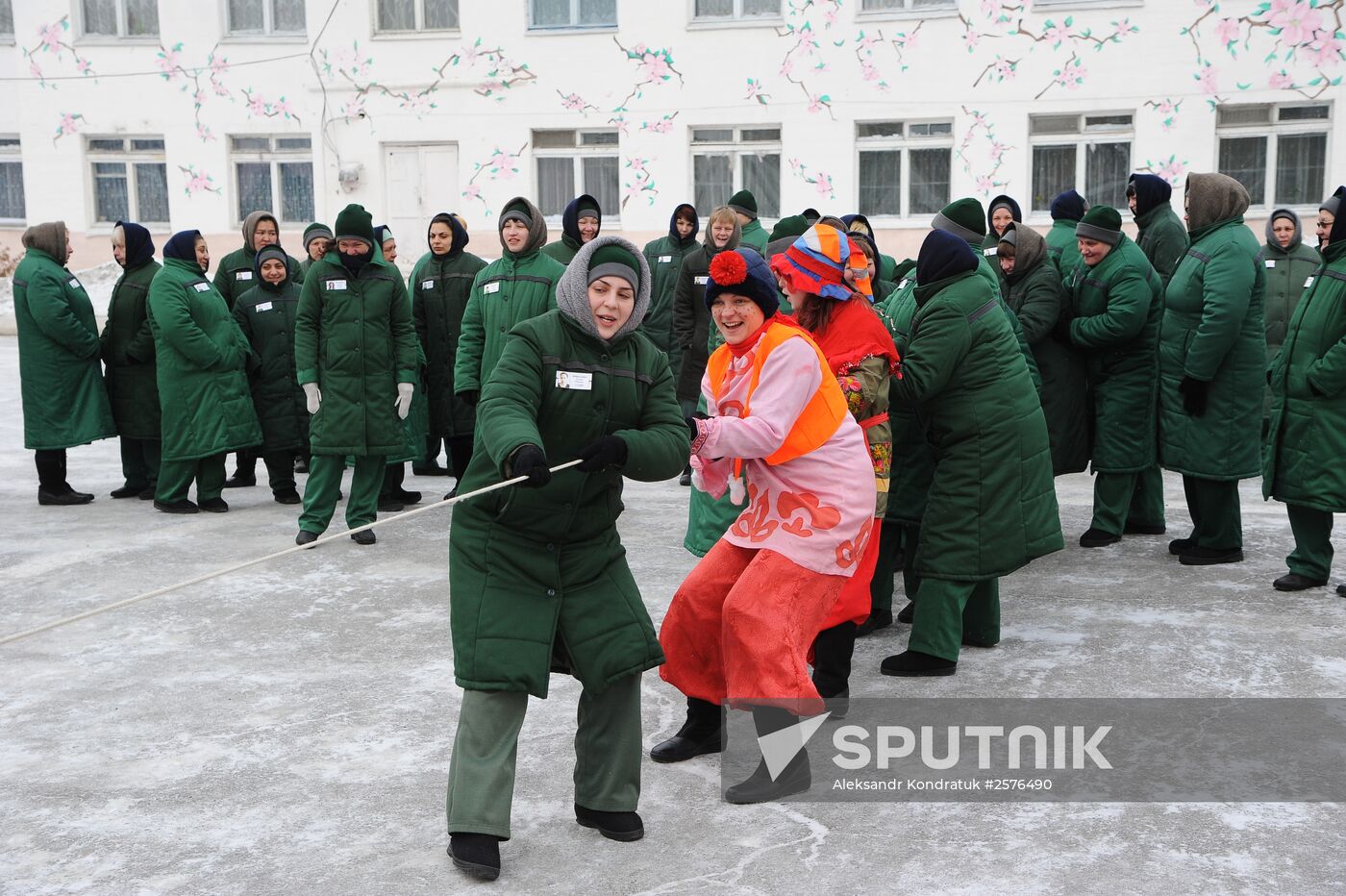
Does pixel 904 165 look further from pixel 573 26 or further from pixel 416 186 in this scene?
pixel 416 186

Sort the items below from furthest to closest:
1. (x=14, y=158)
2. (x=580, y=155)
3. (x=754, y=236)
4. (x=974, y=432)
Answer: (x=14, y=158) < (x=580, y=155) < (x=754, y=236) < (x=974, y=432)

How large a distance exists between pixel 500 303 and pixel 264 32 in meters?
12.8

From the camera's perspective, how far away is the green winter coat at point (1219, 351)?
21.4 ft

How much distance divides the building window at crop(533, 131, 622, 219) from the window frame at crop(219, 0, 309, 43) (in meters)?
3.70

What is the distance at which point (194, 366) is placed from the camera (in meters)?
8.16

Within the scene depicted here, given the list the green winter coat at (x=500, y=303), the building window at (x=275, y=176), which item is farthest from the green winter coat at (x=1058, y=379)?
the building window at (x=275, y=176)

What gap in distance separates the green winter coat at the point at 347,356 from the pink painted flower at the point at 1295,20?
11657 mm

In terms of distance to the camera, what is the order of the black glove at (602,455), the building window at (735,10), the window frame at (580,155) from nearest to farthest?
the black glove at (602,455), the building window at (735,10), the window frame at (580,155)

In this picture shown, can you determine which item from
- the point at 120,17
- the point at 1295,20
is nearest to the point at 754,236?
the point at 1295,20

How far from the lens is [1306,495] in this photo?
610 centimetres

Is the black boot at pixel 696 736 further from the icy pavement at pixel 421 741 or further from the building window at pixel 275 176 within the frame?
the building window at pixel 275 176

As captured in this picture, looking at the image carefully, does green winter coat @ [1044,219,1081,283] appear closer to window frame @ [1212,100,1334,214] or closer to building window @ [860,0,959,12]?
window frame @ [1212,100,1334,214]

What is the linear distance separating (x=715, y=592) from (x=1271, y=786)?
5.78ft

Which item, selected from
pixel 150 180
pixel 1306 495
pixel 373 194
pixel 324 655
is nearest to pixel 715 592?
pixel 324 655
